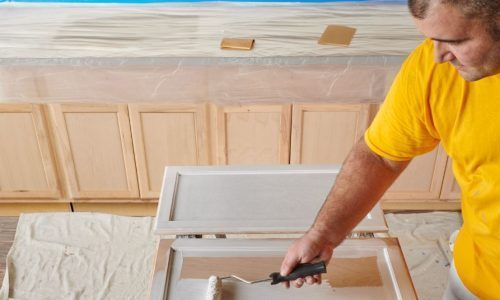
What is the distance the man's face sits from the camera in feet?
2.57

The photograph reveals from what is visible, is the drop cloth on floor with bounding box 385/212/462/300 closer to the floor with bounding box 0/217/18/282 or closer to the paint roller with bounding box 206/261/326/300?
the paint roller with bounding box 206/261/326/300

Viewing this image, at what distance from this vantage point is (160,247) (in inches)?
52.1

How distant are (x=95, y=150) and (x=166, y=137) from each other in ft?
1.15

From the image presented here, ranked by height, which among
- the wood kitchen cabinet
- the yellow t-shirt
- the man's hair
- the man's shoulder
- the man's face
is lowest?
the wood kitchen cabinet

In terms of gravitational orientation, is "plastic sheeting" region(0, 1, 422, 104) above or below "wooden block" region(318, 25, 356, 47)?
below

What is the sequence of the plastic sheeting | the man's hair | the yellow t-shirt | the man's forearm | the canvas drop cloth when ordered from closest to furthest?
the man's hair < the yellow t-shirt < the man's forearm < the plastic sheeting < the canvas drop cloth

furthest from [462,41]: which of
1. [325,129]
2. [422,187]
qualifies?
[422,187]

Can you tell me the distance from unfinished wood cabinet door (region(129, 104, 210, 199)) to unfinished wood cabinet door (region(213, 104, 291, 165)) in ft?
0.26

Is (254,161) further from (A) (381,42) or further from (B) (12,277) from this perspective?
(B) (12,277)

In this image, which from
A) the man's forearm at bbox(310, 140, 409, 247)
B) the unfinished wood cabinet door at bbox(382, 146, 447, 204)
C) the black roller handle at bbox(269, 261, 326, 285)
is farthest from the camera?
the unfinished wood cabinet door at bbox(382, 146, 447, 204)

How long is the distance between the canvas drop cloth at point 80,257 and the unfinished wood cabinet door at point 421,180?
4.13ft

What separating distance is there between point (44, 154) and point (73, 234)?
1.45 feet

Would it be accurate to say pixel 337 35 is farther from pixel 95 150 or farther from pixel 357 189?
pixel 95 150

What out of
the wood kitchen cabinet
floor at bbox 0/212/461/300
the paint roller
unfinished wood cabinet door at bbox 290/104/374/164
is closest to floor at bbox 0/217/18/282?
floor at bbox 0/212/461/300
